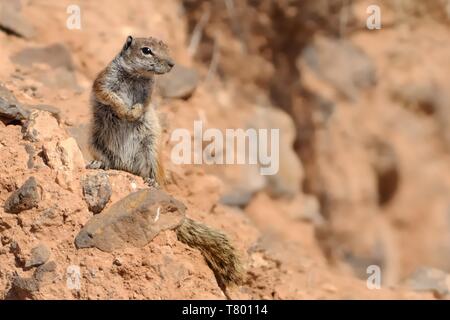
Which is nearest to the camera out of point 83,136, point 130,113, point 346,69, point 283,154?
point 130,113

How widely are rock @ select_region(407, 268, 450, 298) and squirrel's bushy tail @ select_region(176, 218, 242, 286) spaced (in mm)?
2206

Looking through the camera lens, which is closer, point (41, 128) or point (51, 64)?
point (41, 128)

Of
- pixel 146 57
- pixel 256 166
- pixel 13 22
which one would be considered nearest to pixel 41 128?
pixel 146 57

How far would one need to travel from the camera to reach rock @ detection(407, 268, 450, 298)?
6.18 meters

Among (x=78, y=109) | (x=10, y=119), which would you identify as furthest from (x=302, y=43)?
(x=10, y=119)

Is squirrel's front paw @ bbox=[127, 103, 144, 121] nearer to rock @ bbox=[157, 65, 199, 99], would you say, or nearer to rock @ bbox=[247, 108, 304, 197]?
rock @ bbox=[157, 65, 199, 99]

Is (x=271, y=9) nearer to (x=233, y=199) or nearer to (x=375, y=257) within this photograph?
(x=233, y=199)

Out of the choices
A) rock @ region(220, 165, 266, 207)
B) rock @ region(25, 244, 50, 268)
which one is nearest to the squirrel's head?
rock @ region(25, 244, 50, 268)

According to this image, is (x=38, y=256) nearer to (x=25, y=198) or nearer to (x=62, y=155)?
(x=25, y=198)

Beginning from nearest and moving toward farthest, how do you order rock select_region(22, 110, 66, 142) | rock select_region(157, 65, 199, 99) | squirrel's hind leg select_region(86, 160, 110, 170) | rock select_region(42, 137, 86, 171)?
rock select_region(42, 137, 86, 171)
rock select_region(22, 110, 66, 142)
squirrel's hind leg select_region(86, 160, 110, 170)
rock select_region(157, 65, 199, 99)

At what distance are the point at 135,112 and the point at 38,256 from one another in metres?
1.27

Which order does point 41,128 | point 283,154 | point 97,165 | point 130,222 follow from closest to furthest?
point 130,222
point 41,128
point 97,165
point 283,154

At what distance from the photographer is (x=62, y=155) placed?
4629 mm

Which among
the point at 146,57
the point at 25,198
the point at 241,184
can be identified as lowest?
the point at 25,198
